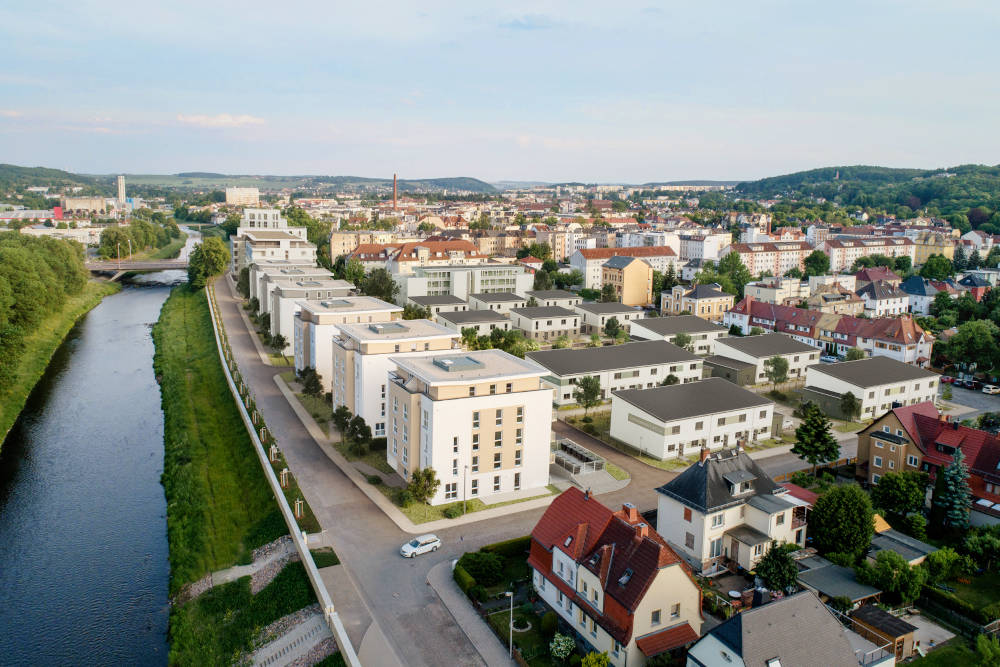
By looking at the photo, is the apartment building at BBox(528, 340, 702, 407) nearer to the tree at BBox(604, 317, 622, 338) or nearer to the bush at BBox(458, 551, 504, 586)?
the tree at BBox(604, 317, 622, 338)

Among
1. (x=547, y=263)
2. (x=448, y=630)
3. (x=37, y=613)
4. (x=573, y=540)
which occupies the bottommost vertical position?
(x=37, y=613)

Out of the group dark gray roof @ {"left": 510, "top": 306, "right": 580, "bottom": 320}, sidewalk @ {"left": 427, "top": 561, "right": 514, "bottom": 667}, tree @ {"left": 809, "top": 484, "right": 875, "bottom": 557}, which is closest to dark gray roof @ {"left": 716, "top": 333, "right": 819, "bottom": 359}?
dark gray roof @ {"left": 510, "top": 306, "right": 580, "bottom": 320}

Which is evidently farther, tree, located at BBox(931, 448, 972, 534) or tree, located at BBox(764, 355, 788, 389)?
tree, located at BBox(764, 355, 788, 389)

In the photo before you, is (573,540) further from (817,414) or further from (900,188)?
(900,188)

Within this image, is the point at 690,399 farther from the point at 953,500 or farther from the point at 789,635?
the point at 789,635

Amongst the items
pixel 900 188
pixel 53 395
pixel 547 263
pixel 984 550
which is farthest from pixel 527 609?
pixel 900 188

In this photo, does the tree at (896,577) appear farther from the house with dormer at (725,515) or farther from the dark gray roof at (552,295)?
the dark gray roof at (552,295)

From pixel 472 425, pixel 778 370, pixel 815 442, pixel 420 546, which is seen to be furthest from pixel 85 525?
pixel 778 370
